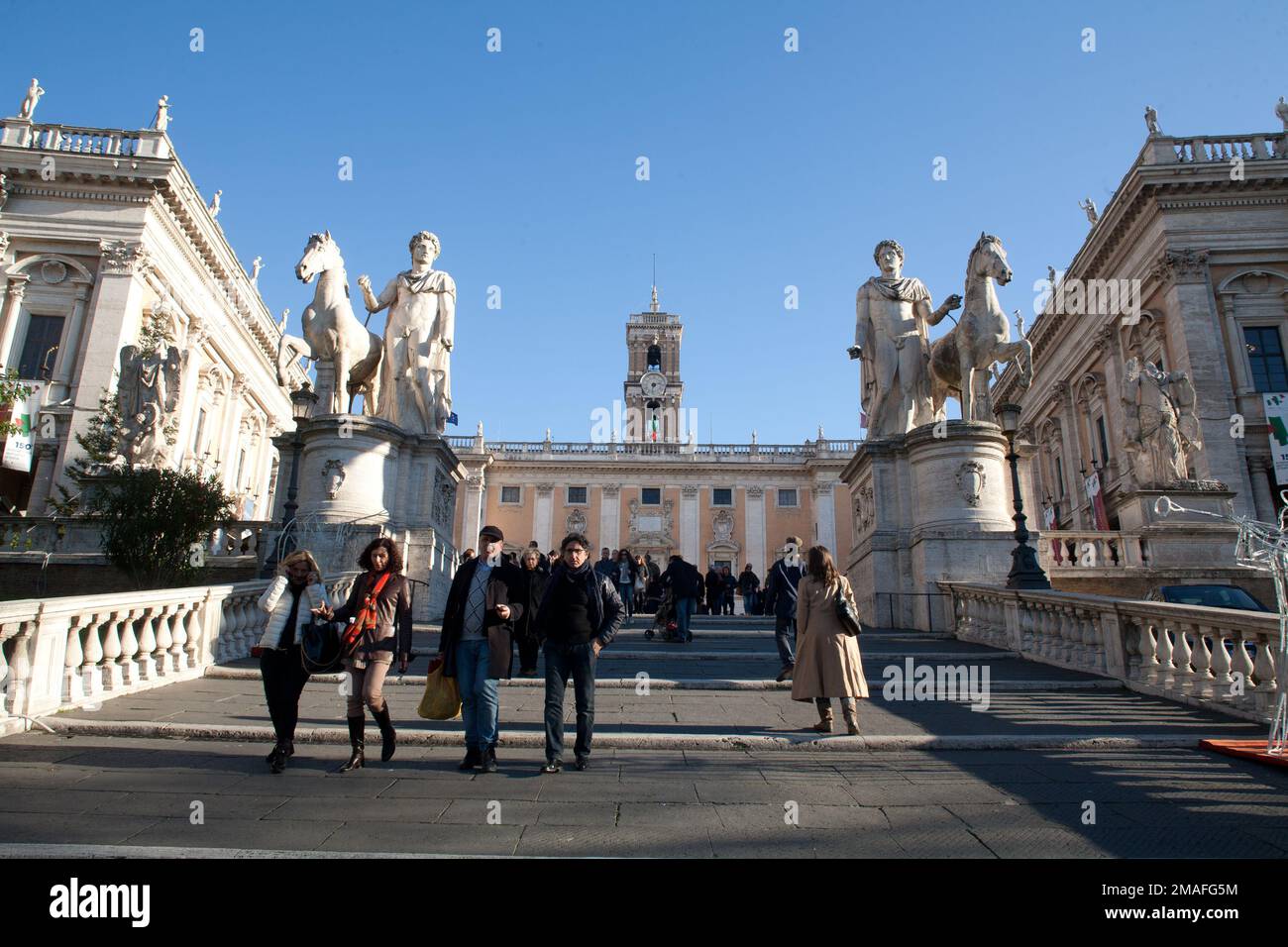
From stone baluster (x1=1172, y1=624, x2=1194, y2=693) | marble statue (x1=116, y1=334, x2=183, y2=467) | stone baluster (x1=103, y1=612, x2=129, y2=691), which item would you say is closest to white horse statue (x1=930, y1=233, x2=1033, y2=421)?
stone baluster (x1=1172, y1=624, x2=1194, y2=693)

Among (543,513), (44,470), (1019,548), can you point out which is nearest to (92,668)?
(1019,548)

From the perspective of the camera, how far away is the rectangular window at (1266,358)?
24.8m

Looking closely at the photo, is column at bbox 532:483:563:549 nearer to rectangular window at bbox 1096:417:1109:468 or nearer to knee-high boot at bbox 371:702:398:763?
rectangular window at bbox 1096:417:1109:468

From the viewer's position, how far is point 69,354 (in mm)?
26266

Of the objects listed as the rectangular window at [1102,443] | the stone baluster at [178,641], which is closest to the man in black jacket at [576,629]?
the stone baluster at [178,641]

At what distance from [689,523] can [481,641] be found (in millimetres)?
45679

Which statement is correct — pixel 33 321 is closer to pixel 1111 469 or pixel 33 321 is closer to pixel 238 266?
pixel 238 266

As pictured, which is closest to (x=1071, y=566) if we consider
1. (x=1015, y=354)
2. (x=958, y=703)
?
(x=1015, y=354)

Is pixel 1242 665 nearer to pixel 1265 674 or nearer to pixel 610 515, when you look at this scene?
pixel 1265 674

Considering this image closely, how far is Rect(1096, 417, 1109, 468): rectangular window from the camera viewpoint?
31.5 meters

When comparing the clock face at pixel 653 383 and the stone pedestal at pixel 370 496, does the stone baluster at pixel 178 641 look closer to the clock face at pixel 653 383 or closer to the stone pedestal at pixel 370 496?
the stone pedestal at pixel 370 496
